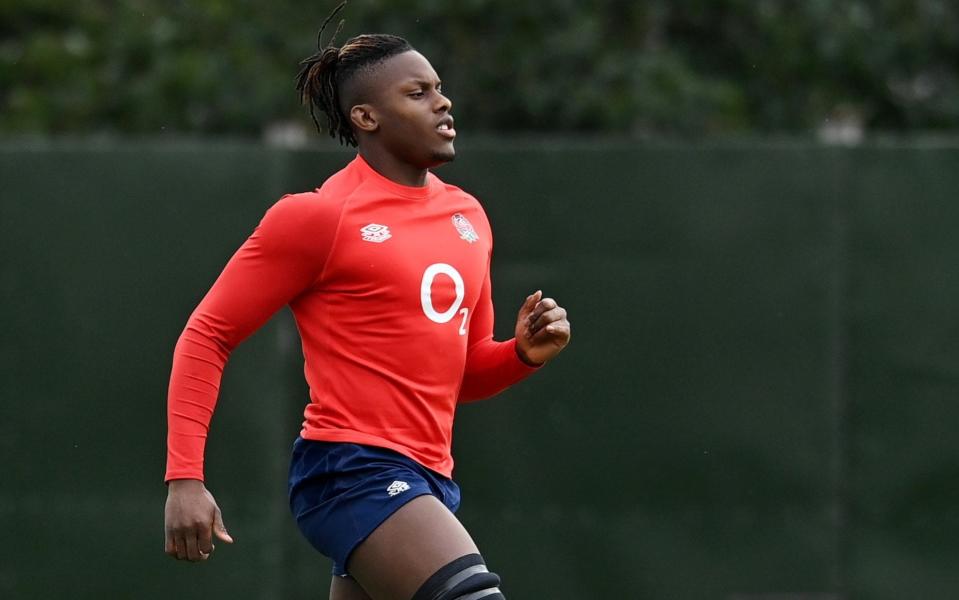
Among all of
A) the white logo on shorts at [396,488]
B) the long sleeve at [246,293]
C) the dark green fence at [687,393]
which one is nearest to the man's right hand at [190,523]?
the long sleeve at [246,293]

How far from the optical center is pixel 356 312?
4.48m

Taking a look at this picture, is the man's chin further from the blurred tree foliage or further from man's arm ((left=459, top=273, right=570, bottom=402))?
the blurred tree foliage

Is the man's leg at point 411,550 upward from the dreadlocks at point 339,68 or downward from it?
downward

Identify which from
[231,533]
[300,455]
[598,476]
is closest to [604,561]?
[598,476]

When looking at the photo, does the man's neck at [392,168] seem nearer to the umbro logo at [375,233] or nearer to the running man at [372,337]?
the running man at [372,337]

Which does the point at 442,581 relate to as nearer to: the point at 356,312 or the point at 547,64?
the point at 356,312

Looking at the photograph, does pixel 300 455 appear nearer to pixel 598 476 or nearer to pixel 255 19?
pixel 598 476

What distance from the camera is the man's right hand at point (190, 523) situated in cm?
416

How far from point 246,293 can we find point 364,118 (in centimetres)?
65

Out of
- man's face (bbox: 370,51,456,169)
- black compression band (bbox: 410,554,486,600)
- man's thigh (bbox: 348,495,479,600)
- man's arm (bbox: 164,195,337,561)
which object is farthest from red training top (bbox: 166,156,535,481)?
black compression band (bbox: 410,554,486,600)

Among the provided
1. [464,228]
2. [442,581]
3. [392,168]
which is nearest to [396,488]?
[442,581]

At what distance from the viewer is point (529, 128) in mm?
10758

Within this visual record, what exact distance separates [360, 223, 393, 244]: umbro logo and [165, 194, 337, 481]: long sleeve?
0.10 metres

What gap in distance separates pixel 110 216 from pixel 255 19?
383 centimetres
